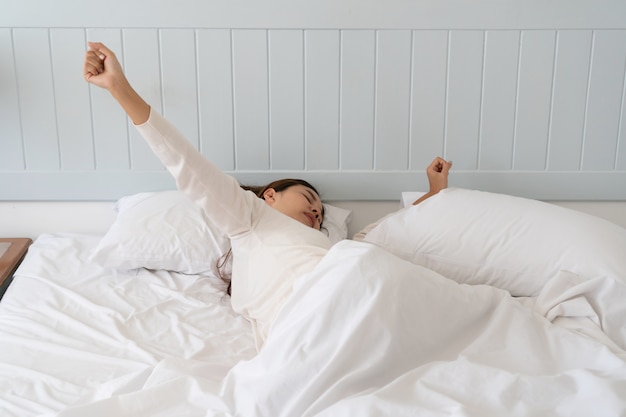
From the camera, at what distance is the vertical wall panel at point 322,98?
1925 mm

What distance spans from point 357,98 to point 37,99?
3.09 ft

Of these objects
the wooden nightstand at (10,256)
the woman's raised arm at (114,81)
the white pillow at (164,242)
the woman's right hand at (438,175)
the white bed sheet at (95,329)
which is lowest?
the white bed sheet at (95,329)

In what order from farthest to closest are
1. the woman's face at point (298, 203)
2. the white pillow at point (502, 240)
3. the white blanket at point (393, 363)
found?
the woman's face at point (298, 203), the white pillow at point (502, 240), the white blanket at point (393, 363)

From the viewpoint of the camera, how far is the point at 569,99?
197cm

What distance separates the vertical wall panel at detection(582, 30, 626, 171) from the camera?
1934 millimetres

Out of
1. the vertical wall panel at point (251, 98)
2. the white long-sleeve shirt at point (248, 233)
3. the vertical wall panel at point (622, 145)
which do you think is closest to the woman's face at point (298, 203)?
the white long-sleeve shirt at point (248, 233)

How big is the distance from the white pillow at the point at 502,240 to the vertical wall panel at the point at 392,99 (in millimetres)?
334

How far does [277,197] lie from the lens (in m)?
1.74

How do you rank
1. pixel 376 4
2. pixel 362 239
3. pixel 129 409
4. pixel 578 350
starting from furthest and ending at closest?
pixel 376 4
pixel 362 239
pixel 578 350
pixel 129 409

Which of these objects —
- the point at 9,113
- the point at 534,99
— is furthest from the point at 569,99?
the point at 9,113

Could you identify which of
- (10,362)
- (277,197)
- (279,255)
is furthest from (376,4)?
(10,362)

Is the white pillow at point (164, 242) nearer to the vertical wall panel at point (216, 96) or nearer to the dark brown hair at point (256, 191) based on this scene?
the dark brown hair at point (256, 191)

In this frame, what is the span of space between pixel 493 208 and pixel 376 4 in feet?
2.29

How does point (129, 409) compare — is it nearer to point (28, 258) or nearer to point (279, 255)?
point (279, 255)
